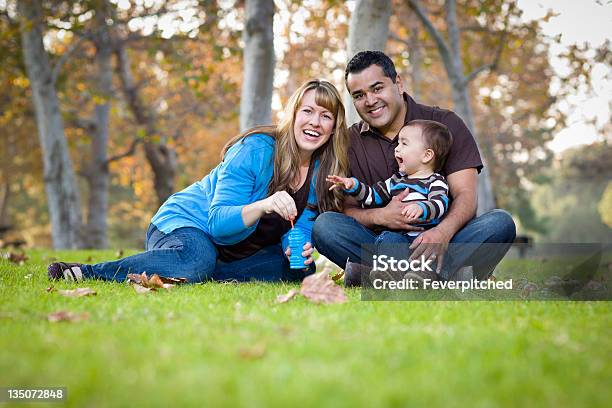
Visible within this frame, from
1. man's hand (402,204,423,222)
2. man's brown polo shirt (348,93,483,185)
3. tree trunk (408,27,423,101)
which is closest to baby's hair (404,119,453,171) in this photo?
man's brown polo shirt (348,93,483,185)

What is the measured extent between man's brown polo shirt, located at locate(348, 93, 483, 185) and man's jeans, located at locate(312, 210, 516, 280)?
0.45 m

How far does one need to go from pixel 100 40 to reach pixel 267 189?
43.2 feet

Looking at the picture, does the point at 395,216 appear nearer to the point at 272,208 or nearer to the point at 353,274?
the point at 353,274

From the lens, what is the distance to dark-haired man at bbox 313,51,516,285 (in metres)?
4.18

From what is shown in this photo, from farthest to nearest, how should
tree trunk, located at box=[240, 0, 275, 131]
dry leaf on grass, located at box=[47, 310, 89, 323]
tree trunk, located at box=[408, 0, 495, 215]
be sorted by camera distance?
1. tree trunk, located at box=[408, 0, 495, 215]
2. tree trunk, located at box=[240, 0, 275, 131]
3. dry leaf on grass, located at box=[47, 310, 89, 323]

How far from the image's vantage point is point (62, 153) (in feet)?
43.8

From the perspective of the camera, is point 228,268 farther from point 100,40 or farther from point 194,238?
point 100,40

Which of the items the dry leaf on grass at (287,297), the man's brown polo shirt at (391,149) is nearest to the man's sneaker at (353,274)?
the man's brown polo shirt at (391,149)

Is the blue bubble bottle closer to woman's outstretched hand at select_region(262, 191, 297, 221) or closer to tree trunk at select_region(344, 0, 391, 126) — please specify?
woman's outstretched hand at select_region(262, 191, 297, 221)

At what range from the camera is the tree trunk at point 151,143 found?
1767 centimetres

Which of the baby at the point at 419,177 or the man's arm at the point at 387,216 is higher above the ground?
the baby at the point at 419,177

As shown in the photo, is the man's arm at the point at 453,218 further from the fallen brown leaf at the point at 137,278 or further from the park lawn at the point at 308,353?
the fallen brown leaf at the point at 137,278

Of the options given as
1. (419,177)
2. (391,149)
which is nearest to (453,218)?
(419,177)

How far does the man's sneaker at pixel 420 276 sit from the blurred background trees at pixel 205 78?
406 centimetres
